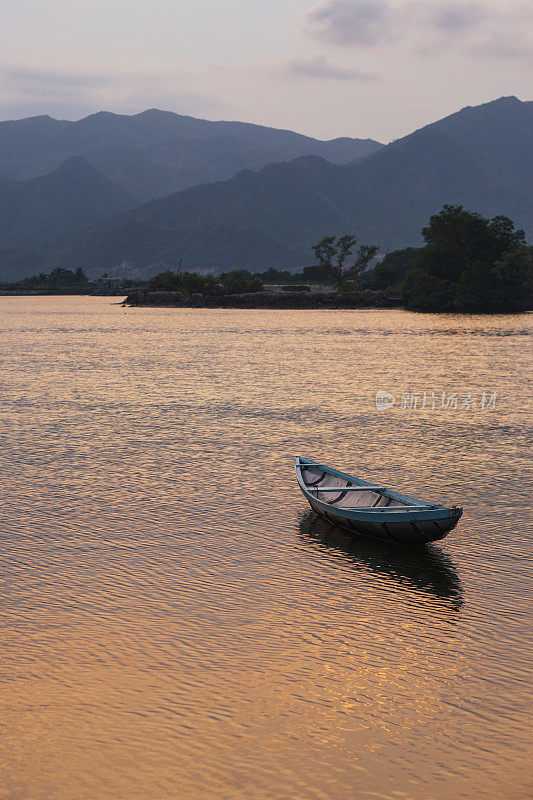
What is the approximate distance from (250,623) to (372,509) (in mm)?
7215

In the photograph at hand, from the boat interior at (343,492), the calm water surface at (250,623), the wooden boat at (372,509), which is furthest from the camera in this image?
the boat interior at (343,492)

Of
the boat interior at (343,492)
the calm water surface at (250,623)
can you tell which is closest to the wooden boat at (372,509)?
the boat interior at (343,492)

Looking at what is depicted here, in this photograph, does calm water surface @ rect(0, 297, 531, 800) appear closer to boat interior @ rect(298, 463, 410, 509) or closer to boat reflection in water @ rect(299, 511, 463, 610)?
boat reflection in water @ rect(299, 511, 463, 610)

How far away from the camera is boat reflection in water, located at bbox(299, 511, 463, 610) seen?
20.3 m

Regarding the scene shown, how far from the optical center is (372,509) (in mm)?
23609

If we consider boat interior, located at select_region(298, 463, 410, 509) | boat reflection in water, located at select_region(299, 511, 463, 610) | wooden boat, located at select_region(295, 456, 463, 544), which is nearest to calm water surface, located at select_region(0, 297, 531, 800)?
boat reflection in water, located at select_region(299, 511, 463, 610)

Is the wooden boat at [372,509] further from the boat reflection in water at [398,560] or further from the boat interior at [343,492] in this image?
the boat reflection in water at [398,560]

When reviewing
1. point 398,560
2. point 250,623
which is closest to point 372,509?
point 398,560

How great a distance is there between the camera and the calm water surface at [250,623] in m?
12.4

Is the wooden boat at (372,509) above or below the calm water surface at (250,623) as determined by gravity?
above

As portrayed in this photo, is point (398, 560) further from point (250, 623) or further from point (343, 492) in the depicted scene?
point (250, 623)

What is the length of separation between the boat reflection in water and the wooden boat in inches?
14.6

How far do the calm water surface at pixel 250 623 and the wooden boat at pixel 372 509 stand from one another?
0.65 m

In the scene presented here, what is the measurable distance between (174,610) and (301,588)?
357 centimetres
